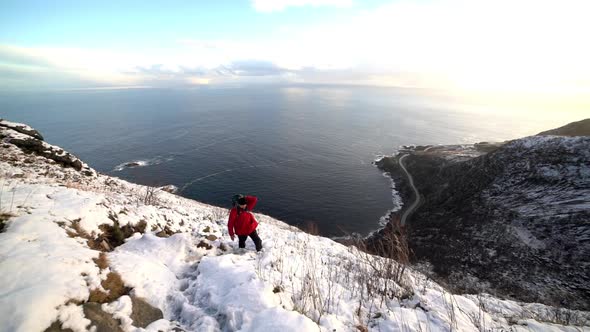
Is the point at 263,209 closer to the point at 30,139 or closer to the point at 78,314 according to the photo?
the point at 30,139

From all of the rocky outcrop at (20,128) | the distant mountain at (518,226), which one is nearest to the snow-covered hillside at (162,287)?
the distant mountain at (518,226)

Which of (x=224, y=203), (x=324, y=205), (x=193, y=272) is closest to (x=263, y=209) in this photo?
(x=224, y=203)

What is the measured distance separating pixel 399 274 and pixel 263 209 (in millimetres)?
46961

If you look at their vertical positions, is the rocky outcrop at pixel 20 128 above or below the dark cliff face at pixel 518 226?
A: above

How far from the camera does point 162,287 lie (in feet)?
21.3

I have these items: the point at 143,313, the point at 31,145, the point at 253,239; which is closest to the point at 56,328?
the point at 143,313

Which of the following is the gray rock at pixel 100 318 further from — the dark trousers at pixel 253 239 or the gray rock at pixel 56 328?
the dark trousers at pixel 253 239

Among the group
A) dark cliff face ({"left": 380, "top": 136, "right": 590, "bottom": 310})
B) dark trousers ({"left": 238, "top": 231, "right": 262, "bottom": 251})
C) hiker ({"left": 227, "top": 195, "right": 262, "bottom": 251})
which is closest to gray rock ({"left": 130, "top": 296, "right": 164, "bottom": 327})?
→ hiker ({"left": 227, "top": 195, "right": 262, "bottom": 251})

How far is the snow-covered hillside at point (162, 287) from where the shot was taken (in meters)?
4.78

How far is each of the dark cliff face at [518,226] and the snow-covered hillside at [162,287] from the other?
19.1 metres

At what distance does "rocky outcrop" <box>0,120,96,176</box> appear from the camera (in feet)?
69.1

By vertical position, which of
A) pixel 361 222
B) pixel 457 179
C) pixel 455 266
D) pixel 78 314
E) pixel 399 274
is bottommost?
pixel 361 222

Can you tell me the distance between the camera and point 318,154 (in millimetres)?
90812

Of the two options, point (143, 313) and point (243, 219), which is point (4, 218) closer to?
point (143, 313)
